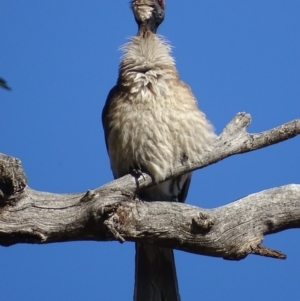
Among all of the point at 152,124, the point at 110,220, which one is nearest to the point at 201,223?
the point at 110,220

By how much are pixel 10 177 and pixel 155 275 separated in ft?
5.89


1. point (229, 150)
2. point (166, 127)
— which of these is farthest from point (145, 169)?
point (229, 150)

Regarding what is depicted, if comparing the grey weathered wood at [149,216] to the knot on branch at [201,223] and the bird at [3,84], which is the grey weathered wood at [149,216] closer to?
the knot on branch at [201,223]

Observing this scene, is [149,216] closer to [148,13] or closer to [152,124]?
[152,124]

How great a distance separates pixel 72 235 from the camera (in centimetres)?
388

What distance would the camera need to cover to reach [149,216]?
13.3ft

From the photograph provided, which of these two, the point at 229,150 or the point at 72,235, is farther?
the point at 229,150

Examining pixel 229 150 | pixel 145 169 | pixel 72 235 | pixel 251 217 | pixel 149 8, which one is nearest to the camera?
pixel 72 235

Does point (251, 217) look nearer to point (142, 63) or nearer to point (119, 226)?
point (119, 226)

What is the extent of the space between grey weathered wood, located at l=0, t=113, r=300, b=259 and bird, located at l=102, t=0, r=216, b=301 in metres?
0.43

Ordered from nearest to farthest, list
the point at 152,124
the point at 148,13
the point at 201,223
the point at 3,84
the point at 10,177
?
the point at 3,84, the point at 10,177, the point at 201,223, the point at 152,124, the point at 148,13

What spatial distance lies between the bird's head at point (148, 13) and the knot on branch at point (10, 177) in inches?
75.4

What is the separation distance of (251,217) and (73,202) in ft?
3.24

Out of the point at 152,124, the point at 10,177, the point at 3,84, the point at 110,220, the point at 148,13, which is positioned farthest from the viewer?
the point at 148,13
